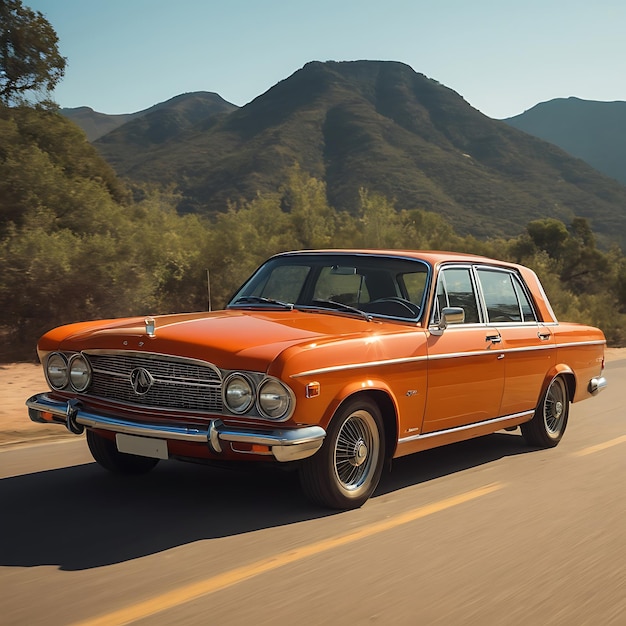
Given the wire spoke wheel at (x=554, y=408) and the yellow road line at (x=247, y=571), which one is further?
the wire spoke wheel at (x=554, y=408)

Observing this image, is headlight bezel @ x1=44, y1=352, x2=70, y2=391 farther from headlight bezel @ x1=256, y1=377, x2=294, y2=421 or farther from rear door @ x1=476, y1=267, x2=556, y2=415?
rear door @ x1=476, y1=267, x2=556, y2=415

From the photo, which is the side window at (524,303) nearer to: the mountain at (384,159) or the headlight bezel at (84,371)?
the headlight bezel at (84,371)

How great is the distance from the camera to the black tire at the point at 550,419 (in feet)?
25.0

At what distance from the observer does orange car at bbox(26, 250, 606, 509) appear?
4863 mm

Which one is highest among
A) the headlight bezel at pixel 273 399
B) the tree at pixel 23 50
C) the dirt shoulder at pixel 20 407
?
the tree at pixel 23 50

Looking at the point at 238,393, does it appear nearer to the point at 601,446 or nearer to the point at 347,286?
the point at 347,286

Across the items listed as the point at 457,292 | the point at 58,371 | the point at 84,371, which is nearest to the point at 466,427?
the point at 457,292

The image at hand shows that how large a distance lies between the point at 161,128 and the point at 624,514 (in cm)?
14071

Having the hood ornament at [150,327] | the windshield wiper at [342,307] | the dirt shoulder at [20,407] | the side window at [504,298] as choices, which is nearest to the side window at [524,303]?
the side window at [504,298]

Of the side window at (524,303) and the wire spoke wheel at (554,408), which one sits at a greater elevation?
the side window at (524,303)

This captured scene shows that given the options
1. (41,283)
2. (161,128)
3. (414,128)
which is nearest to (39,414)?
(41,283)

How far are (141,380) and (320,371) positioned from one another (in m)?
1.14

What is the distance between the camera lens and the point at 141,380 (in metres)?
5.20

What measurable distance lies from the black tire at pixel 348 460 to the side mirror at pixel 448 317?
956mm
